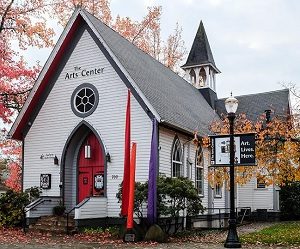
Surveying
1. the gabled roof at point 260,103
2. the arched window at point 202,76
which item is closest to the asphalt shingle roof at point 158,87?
the gabled roof at point 260,103

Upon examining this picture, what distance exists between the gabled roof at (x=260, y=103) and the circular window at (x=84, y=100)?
14753 millimetres

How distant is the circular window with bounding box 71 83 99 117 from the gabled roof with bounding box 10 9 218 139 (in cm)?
175

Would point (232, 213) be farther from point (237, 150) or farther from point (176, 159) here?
point (176, 159)

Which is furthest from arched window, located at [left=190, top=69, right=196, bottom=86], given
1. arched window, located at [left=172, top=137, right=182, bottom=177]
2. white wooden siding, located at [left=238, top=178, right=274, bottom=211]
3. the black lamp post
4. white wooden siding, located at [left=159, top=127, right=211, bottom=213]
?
the black lamp post

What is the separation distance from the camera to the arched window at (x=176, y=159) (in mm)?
21020

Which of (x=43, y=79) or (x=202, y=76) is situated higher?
(x=202, y=76)

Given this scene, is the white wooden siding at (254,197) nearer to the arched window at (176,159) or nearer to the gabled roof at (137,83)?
the gabled roof at (137,83)

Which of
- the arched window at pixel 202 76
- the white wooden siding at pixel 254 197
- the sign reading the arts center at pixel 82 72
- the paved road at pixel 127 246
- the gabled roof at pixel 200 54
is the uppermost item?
the gabled roof at pixel 200 54

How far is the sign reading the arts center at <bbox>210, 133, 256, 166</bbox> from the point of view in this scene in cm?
1440

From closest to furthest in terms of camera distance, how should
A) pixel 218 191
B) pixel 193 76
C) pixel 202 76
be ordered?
pixel 218 191 < pixel 202 76 < pixel 193 76

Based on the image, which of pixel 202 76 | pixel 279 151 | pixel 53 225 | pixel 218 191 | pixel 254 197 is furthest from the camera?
pixel 202 76

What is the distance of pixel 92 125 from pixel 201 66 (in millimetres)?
16951

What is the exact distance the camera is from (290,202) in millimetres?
29734

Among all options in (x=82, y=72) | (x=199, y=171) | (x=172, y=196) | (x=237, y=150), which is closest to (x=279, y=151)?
(x=237, y=150)
